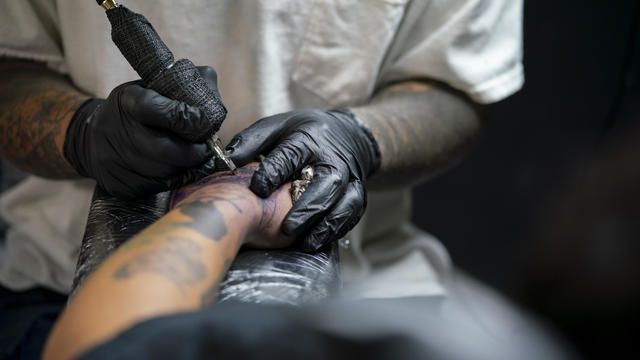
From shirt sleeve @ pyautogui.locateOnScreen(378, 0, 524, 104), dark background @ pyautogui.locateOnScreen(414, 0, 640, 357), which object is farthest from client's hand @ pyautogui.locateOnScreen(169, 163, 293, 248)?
dark background @ pyautogui.locateOnScreen(414, 0, 640, 357)

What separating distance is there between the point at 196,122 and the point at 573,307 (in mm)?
656

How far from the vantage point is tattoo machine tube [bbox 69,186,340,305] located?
820 mm

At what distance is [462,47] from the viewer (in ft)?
4.62

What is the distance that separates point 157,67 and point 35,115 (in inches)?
18.8

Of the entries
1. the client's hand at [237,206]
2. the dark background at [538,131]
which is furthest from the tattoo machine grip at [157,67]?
the dark background at [538,131]

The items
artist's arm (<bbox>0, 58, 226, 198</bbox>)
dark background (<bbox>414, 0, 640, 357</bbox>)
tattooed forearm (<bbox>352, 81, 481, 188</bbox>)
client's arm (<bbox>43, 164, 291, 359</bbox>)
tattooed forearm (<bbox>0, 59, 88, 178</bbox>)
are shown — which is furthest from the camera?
dark background (<bbox>414, 0, 640, 357</bbox>)

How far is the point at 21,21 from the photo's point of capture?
128cm

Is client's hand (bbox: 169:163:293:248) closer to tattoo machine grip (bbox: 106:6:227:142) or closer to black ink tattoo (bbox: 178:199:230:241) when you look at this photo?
black ink tattoo (bbox: 178:199:230:241)

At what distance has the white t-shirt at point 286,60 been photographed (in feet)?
4.13

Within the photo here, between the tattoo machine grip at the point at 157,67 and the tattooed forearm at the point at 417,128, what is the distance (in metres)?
0.43

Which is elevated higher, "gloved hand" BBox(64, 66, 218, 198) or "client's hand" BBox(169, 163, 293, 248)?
"gloved hand" BBox(64, 66, 218, 198)

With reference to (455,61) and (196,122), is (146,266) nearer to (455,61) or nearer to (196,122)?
(196,122)

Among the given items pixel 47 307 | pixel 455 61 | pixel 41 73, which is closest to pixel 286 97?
pixel 455 61

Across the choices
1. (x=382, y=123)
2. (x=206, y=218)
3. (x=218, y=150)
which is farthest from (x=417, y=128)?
(x=206, y=218)
